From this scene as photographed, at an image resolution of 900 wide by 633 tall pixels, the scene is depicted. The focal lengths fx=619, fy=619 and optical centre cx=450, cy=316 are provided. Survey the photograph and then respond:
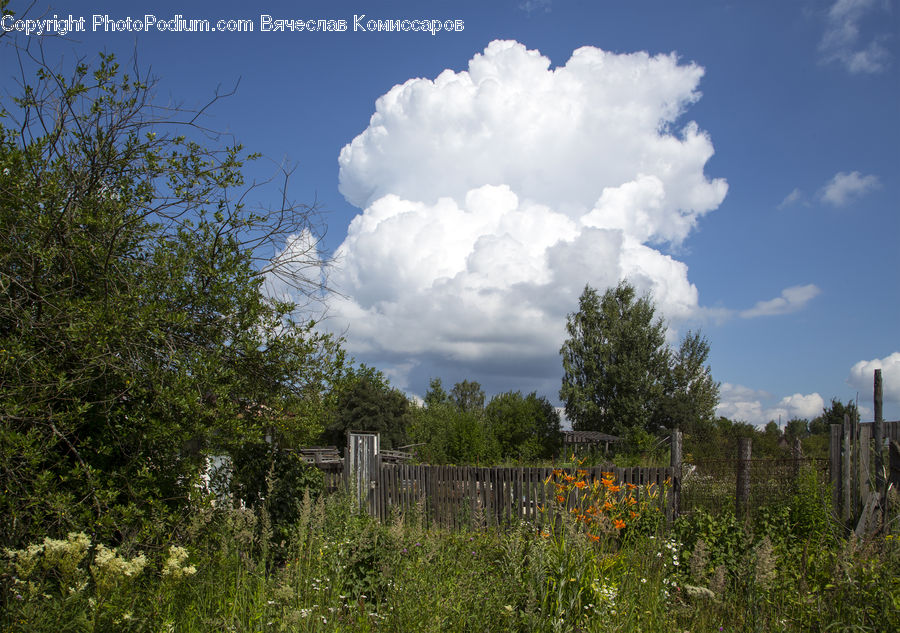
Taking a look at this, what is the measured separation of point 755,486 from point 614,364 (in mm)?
24395

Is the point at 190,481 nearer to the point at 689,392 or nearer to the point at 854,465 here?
the point at 854,465

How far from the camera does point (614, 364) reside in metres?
31.1

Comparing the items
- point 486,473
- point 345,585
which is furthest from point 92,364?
point 486,473

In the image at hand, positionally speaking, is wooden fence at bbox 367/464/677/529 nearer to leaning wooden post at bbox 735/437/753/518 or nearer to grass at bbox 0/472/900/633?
leaning wooden post at bbox 735/437/753/518

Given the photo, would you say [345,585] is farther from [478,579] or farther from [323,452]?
[323,452]

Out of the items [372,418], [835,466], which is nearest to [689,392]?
[372,418]

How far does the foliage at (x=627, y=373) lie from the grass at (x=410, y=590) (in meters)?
26.7

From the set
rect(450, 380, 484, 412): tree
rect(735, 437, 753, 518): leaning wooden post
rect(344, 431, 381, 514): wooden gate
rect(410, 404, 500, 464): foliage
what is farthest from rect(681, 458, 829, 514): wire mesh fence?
rect(450, 380, 484, 412): tree

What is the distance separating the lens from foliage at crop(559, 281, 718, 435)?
30391mm

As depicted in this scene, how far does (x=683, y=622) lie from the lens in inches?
150

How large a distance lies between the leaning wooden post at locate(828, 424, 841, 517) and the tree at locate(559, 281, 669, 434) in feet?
76.1

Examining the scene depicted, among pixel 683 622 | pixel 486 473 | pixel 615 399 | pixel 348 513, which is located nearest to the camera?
pixel 683 622

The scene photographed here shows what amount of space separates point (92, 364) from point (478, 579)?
268 cm

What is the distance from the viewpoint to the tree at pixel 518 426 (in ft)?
87.7
